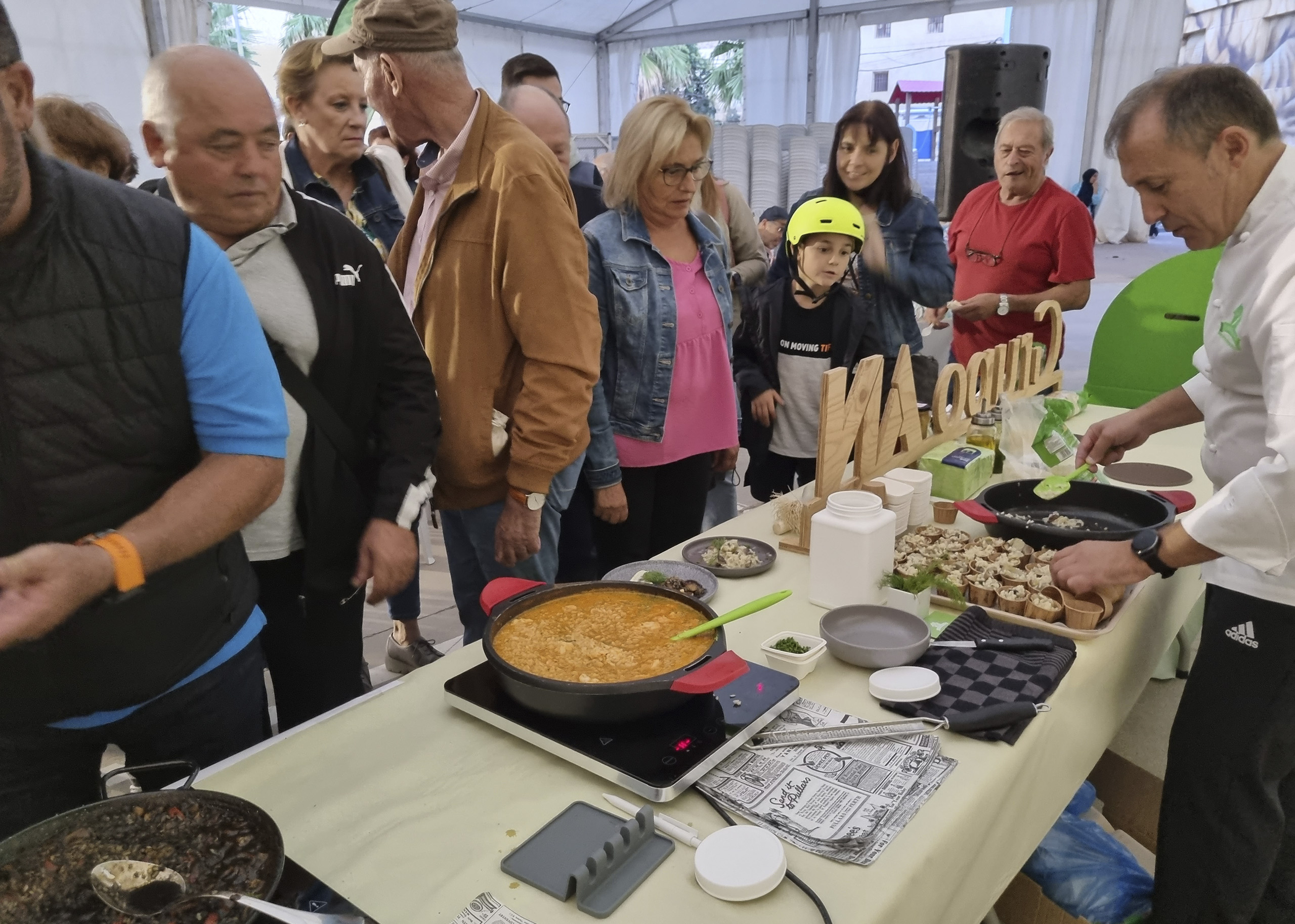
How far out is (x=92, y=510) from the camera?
3.20 feet

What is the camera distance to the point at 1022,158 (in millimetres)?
3266

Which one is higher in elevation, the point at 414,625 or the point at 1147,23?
the point at 1147,23

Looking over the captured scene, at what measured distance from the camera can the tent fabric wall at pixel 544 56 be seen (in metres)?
8.90

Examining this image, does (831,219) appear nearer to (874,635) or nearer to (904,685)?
(874,635)

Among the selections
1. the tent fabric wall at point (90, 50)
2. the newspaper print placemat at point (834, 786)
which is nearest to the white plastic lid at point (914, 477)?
the newspaper print placemat at point (834, 786)

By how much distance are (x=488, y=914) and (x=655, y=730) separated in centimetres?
29

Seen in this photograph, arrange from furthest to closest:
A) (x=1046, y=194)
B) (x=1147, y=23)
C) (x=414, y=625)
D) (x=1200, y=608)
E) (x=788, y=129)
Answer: (x=788, y=129)
(x=1147, y=23)
(x=1046, y=194)
(x=414, y=625)
(x=1200, y=608)

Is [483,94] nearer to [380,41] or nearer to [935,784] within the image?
[380,41]

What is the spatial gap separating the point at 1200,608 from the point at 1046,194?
175 cm

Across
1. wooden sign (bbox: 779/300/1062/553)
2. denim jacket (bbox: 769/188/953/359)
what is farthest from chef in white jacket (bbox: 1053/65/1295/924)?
denim jacket (bbox: 769/188/953/359)

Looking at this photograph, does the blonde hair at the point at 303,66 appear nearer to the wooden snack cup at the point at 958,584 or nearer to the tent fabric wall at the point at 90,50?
the wooden snack cup at the point at 958,584

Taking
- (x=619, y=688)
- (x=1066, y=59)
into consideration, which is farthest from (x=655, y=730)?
(x=1066, y=59)

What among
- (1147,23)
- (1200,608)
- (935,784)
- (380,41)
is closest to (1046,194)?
(1200,608)

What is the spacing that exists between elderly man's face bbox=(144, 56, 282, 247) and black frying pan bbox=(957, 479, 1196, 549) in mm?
1375
